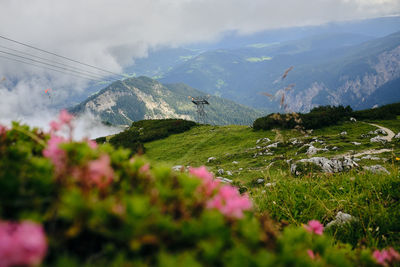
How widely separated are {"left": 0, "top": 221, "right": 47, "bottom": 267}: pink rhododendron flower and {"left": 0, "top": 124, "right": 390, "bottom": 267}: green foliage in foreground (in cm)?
12

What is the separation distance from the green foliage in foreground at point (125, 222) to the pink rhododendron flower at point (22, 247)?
0.40 ft

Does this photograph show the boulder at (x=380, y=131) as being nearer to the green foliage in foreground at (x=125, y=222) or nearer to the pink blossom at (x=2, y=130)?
the green foliage in foreground at (x=125, y=222)

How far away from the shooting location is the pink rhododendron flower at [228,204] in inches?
46.3

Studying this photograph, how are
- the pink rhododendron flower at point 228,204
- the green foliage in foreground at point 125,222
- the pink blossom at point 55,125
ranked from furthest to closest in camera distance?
1. the pink blossom at point 55,125
2. the pink rhododendron flower at point 228,204
3. the green foliage in foreground at point 125,222

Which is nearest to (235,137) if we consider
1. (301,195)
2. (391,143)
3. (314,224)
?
(391,143)

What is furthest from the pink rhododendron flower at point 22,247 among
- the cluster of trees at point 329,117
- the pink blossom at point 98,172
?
the cluster of trees at point 329,117

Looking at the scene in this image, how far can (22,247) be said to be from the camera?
0.72 metres

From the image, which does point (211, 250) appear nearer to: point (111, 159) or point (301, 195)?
point (111, 159)

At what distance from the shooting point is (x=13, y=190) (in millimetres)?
1041

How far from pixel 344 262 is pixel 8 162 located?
6.19 feet

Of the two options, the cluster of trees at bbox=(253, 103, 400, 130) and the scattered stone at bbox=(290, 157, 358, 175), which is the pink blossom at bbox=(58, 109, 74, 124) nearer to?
the scattered stone at bbox=(290, 157, 358, 175)

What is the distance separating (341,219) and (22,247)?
4.52 metres

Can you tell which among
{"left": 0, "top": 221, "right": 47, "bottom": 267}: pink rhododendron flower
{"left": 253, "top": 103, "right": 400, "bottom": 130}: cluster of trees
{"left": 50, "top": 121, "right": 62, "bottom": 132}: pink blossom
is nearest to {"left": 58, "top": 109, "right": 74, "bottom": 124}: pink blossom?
{"left": 50, "top": 121, "right": 62, "bottom": 132}: pink blossom

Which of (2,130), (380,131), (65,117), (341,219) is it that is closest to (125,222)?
(65,117)
